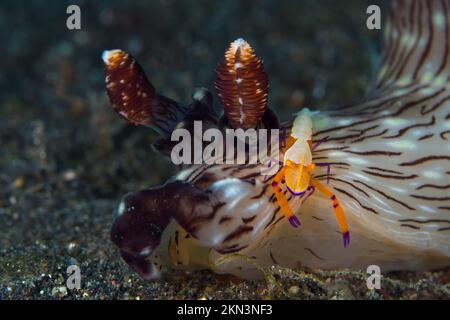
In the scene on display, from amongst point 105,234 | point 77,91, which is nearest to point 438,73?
point 105,234

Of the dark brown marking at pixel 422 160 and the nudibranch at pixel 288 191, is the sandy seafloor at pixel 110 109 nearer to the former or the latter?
the nudibranch at pixel 288 191

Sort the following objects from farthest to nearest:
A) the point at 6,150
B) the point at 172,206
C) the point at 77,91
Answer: the point at 77,91, the point at 6,150, the point at 172,206

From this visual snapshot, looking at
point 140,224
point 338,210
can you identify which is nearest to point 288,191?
point 338,210

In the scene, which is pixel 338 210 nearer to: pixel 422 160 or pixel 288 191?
pixel 288 191

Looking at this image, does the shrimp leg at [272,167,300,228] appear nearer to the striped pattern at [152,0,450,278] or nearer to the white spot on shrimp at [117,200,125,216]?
the striped pattern at [152,0,450,278]

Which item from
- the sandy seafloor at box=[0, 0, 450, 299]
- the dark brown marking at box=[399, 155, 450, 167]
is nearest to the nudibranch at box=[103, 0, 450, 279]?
the dark brown marking at box=[399, 155, 450, 167]
